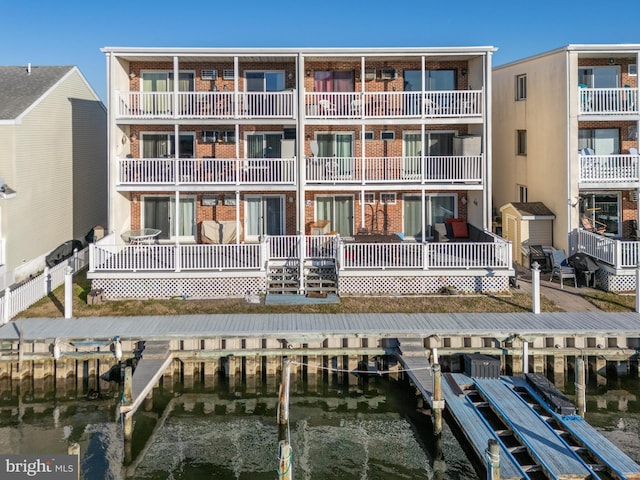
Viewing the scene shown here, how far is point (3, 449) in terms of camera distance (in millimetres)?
14859

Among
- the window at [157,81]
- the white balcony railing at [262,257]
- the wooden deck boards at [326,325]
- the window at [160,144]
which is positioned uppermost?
the window at [157,81]

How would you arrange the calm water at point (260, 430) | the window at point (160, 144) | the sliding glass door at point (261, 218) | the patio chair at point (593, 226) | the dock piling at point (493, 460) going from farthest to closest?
the window at point (160, 144), the sliding glass door at point (261, 218), the patio chair at point (593, 226), the calm water at point (260, 430), the dock piling at point (493, 460)

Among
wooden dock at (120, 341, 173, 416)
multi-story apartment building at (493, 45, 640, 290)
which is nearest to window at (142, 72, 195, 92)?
wooden dock at (120, 341, 173, 416)

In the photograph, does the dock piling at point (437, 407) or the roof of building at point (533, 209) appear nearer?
the dock piling at point (437, 407)

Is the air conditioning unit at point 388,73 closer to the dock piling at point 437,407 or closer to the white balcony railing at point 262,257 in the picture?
the white balcony railing at point 262,257

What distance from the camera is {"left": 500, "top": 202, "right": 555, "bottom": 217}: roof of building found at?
26016 millimetres

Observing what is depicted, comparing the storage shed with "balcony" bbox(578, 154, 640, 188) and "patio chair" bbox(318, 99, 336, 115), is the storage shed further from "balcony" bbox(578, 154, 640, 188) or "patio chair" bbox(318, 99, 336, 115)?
"patio chair" bbox(318, 99, 336, 115)

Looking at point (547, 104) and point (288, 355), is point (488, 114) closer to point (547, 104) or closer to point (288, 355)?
point (547, 104)

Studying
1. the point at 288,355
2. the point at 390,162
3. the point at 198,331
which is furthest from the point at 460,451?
the point at 390,162

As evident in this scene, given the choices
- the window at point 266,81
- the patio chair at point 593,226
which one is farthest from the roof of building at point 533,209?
the window at point 266,81

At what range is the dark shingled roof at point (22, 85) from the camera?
83.4 feet

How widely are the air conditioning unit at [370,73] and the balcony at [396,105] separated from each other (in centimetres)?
147

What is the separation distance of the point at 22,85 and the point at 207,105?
7.76m

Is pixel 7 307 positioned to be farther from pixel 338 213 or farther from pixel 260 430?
pixel 338 213
